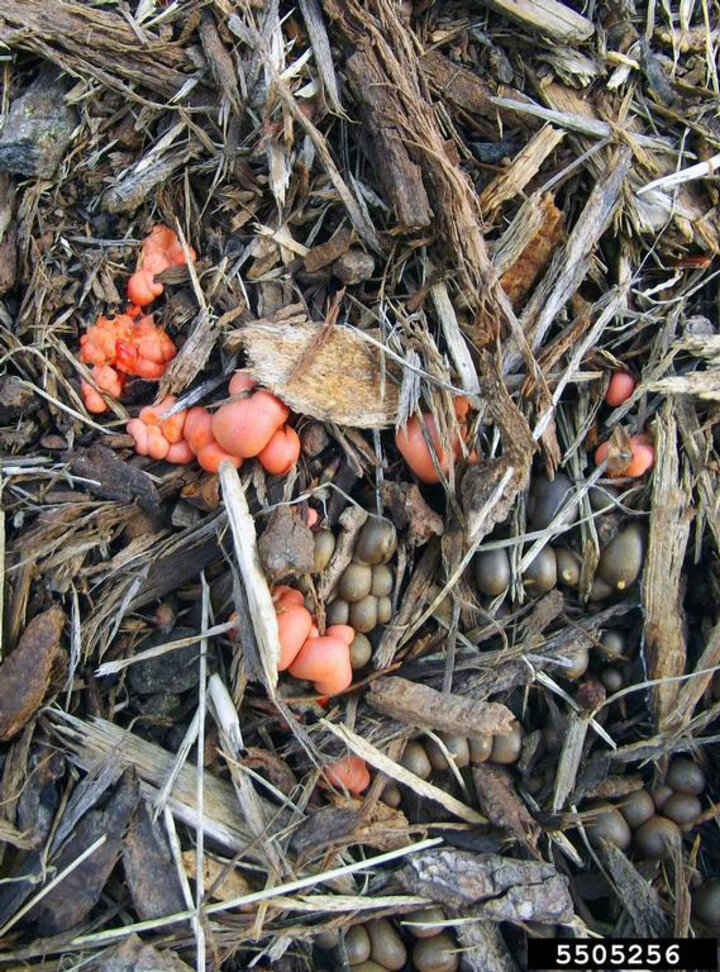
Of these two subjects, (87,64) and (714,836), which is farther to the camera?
(714,836)

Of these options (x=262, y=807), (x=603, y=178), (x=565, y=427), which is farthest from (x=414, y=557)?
(x=603, y=178)

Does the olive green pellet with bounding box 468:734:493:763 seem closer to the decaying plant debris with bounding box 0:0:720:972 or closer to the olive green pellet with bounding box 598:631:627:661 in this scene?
the decaying plant debris with bounding box 0:0:720:972

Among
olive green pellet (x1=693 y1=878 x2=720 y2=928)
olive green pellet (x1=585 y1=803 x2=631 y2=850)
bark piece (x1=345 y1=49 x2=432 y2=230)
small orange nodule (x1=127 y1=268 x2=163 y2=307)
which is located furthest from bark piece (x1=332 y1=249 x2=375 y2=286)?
olive green pellet (x1=693 y1=878 x2=720 y2=928)

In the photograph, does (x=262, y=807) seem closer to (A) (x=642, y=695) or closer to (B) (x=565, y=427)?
(A) (x=642, y=695)

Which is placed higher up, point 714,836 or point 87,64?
point 87,64

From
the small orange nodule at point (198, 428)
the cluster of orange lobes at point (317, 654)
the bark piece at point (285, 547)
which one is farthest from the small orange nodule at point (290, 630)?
the small orange nodule at point (198, 428)

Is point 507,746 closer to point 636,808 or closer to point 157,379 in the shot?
point 636,808

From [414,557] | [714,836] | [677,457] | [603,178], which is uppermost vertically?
[603,178]

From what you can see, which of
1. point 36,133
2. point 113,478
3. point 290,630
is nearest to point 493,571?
point 290,630
